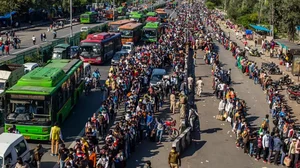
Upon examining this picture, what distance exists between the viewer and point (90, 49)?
125ft

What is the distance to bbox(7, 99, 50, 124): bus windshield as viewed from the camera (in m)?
18.5

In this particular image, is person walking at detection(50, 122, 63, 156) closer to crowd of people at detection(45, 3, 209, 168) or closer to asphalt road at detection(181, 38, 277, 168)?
crowd of people at detection(45, 3, 209, 168)

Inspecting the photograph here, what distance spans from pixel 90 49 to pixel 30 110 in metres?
19.8

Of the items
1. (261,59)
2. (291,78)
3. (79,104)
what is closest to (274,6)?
(261,59)

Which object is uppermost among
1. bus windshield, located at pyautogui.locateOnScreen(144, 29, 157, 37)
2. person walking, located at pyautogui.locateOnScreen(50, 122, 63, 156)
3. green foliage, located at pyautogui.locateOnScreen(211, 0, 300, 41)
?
green foliage, located at pyautogui.locateOnScreen(211, 0, 300, 41)

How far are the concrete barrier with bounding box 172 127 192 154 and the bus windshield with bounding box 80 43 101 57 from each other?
19.2m

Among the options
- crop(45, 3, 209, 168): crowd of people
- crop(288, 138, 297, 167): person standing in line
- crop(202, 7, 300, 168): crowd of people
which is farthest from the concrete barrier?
Answer: crop(288, 138, 297, 167): person standing in line

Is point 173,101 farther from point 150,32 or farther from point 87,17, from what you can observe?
point 87,17

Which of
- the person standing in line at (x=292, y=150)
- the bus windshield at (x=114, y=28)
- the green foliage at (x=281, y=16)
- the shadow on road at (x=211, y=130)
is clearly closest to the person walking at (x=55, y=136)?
the shadow on road at (x=211, y=130)

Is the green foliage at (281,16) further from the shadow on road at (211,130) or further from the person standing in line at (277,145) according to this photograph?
the person standing in line at (277,145)

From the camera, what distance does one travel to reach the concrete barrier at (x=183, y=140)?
18453mm

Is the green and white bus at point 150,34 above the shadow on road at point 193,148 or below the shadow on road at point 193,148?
above

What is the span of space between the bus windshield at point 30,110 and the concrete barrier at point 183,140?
5.45 meters

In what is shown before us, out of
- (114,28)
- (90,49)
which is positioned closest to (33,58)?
(90,49)
